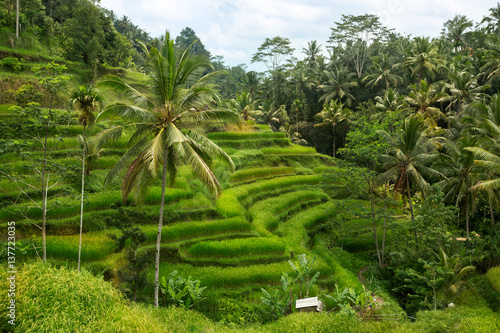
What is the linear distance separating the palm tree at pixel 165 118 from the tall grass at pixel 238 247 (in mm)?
3035

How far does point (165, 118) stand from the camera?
9.83 metres

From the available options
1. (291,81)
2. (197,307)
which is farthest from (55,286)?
(291,81)

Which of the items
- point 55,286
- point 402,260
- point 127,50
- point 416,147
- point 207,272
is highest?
point 127,50

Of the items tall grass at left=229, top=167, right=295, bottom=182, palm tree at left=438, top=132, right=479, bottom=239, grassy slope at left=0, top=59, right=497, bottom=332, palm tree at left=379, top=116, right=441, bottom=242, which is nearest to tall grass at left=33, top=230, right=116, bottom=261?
grassy slope at left=0, top=59, right=497, bottom=332

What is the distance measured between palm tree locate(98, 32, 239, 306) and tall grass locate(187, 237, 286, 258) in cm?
304

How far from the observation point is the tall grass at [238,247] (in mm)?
12528

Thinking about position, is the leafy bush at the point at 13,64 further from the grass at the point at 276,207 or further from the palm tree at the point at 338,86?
the palm tree at the point at 338,86

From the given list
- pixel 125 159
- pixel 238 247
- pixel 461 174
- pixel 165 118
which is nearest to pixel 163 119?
pixel 165 118

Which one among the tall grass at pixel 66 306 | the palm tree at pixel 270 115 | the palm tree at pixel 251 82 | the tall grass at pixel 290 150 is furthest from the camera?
the palm tree at pixel 251 82

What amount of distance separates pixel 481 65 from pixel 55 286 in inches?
1427

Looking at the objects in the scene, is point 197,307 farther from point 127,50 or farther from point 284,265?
point 127,50

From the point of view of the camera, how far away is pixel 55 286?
6.35 meters

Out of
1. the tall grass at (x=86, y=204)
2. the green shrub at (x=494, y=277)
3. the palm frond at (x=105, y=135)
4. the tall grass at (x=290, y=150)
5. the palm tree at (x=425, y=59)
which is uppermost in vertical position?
the palm tree at (x=425, y=59)

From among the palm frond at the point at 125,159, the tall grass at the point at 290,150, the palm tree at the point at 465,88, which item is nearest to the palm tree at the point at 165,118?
the palm frond at the point at 125,159
